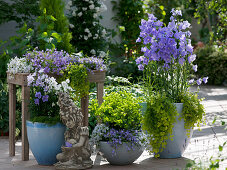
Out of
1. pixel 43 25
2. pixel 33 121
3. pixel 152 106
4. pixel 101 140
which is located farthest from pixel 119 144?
pixel 43 25

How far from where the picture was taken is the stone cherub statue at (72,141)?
14.6 ft

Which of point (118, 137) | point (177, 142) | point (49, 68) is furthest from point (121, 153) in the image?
point (49, 68)

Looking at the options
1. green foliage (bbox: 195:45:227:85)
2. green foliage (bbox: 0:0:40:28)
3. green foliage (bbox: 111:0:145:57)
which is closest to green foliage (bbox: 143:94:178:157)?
green foliage (bbox: 0:0:40:28)

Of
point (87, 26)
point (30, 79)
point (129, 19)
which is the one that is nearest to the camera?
point (30, 79)

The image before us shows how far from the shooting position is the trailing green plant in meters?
9.48

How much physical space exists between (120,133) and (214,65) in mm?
8873

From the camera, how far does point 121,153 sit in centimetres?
462

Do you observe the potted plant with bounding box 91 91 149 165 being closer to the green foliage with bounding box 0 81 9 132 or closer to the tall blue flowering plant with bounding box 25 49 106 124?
the tall blue flowering plant with bounding box 25 49 106 124

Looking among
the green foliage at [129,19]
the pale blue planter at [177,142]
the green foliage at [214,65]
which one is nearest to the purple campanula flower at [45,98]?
the pale blue planter at [177,142]

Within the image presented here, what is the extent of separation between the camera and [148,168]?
4562mm

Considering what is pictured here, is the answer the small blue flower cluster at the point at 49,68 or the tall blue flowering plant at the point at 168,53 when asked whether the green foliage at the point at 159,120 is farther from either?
the small blue flower cluster at the point at 49,68

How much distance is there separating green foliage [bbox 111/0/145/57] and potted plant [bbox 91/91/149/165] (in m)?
5.95

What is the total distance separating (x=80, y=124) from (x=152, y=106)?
81 centimetres

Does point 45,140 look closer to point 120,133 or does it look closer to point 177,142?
Result: point 120,133
